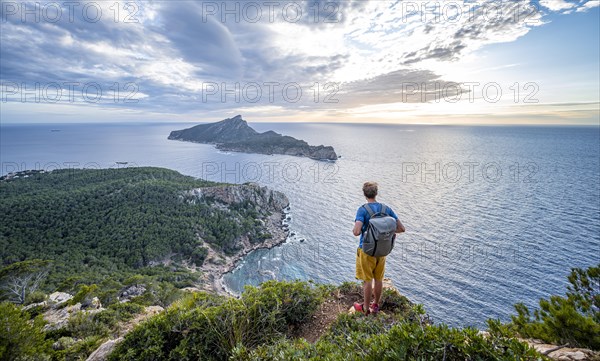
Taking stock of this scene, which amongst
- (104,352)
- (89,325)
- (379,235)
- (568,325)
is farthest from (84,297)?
(568,325)

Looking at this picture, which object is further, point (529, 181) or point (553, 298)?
point (529, 181)

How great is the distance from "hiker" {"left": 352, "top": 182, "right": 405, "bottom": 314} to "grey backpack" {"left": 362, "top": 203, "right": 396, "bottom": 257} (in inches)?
3.1

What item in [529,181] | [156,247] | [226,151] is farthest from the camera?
[226,151]

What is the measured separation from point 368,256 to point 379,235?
2.21 ft

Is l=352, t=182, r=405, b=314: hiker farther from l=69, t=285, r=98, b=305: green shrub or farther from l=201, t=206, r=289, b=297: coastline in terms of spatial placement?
l=201, t=206, r=289, b=297: coastline

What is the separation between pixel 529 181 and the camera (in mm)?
64750

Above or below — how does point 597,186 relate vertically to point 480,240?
above

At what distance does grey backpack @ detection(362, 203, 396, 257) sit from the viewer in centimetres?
452

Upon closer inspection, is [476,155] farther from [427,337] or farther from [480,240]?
[427,337]

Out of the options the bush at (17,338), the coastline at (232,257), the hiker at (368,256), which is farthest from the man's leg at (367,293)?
the coastline at (232,257)

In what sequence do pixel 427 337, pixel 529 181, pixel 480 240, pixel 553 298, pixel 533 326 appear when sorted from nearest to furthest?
pixel 427 337 < pixel 533 326 < pixel 553 298 < pixel 480 240 < pixel 529 181

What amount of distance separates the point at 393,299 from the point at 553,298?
452 centimetres

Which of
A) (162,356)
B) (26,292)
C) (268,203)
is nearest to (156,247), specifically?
(26,292)

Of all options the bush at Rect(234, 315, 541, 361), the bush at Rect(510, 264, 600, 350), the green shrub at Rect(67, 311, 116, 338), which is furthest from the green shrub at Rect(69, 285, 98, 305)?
the bush at Rect(510, 264, 600, 350)
